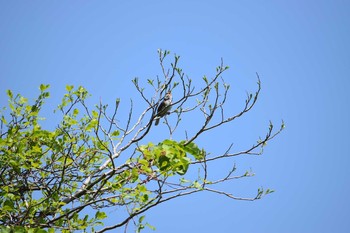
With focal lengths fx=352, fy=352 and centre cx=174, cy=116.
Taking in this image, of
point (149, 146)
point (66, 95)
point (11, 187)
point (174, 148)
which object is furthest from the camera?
point (66, 95)

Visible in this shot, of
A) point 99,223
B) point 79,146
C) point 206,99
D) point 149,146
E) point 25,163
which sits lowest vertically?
point 99,223

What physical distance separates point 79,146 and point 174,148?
2249 mm

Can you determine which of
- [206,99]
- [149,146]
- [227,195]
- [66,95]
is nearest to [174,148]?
[149,146]

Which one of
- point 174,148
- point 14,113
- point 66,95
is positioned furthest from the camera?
point 66,95

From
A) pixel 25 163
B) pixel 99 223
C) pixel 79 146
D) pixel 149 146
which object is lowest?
pixel 99 223

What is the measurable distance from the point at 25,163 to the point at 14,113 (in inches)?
34.6

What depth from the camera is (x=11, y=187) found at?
4.74 metres

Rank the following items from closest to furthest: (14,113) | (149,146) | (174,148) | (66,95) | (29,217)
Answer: (174,148) < (149,146) < (29,217) < (14,113) < (66,95)

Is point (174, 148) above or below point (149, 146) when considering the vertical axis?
below

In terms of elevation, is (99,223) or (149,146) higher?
(149,146)

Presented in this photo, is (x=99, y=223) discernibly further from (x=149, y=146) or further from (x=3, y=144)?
(x=3, y=144)

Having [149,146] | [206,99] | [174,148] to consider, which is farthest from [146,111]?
[174,148]

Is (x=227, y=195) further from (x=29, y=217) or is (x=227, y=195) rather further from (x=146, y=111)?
(x=29, y=217)

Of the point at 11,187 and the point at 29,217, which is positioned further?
the point at 11,187
